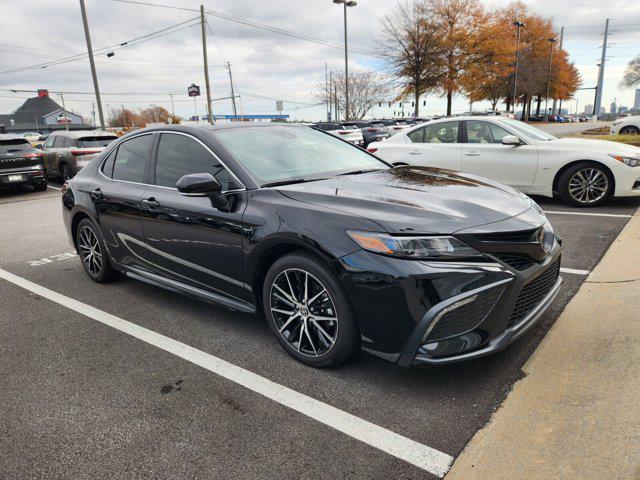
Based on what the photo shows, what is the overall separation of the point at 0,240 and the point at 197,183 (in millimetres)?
5899

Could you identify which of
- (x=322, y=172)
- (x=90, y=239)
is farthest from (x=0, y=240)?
(x=322, y=172)

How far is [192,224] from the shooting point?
3.47 meters

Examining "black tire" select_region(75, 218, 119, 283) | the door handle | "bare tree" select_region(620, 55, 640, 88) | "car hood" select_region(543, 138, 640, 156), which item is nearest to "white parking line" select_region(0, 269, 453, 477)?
"black tire" select_region(75, 218, 119, 283)

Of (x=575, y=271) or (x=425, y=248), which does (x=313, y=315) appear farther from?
(x=575, y=271)

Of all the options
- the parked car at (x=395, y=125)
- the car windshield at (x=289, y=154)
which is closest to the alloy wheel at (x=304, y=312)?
the car windshield at (x=289, y=154)

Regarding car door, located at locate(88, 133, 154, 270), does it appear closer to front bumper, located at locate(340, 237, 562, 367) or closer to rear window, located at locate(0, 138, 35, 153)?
front bumper, located at locate(340, 237, 562, 367)

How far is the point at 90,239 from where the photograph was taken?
484cm

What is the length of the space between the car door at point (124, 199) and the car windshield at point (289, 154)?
935mm

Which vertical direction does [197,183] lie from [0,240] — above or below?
above

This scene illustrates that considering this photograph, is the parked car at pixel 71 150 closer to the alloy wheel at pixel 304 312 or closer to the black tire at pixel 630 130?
the alloy wheel at pixel 304 312

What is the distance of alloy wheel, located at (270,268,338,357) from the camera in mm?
2848

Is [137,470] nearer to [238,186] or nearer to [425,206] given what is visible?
[238,186]

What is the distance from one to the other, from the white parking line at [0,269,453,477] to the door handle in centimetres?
98

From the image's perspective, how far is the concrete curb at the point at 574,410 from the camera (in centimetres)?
207
